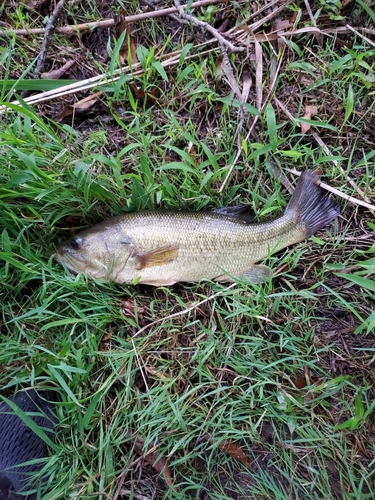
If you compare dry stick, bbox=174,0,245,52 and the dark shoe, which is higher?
dry stick, bbox=174,0,245,52

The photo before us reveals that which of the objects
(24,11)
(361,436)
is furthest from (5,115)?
(361,436)

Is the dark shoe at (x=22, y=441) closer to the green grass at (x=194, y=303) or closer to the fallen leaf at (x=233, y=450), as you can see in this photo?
the green grass at (x=194, y=303)

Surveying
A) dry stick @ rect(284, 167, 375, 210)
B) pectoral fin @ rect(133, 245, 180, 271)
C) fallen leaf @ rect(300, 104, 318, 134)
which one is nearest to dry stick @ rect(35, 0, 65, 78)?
pectoral fin @ rect(133, 245, 180, 271)

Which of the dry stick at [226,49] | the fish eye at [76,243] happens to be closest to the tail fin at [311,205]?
the dry stick at [226,49]

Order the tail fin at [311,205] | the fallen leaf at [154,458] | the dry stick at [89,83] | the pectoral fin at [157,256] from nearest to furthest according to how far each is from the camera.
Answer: the fallen leaf at [154,458] → the pectoral fin at [157,256] → the tail fin at [311,205] → the dry stick at [89,83]

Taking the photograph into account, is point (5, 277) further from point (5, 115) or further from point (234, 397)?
point (234, 397)

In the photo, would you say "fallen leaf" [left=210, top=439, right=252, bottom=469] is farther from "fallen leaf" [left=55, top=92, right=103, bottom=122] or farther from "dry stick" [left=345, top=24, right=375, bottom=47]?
"dry stick" [left=345, top=24, right=375, bottom=47]
